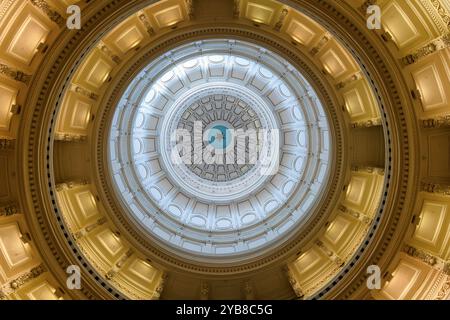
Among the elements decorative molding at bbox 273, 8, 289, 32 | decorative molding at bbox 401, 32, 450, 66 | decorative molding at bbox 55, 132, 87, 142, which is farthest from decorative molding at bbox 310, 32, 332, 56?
decorative molding at bbox 55, 132, 87, 142

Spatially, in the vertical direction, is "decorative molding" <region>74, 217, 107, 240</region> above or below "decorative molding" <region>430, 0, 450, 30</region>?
below

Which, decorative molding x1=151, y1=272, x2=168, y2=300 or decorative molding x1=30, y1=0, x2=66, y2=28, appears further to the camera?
decorative molding x1=151, y1=272, x2=168, y2=300

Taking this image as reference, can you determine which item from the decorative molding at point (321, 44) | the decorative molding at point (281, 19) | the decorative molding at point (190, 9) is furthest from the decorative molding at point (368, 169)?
the decorative molding at point (190, 9)

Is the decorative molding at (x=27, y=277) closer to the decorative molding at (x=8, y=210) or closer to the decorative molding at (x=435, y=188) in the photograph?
the decorative molding at (x=8, y=210)

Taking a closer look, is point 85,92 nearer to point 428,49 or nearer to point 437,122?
point 428,49

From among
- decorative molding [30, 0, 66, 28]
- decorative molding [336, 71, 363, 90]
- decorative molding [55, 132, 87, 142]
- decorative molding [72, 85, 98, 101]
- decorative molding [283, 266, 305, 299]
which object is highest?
decorative molding [30, 0, 66, 28]

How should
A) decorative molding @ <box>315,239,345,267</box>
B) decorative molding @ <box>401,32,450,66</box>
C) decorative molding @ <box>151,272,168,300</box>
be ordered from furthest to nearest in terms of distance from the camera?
decorative molding @ <box>151,272,168,300</box>, decorative molding @ <box>315,239,345,267</box>, decorative molding @ <box>401,32,450,66</box>

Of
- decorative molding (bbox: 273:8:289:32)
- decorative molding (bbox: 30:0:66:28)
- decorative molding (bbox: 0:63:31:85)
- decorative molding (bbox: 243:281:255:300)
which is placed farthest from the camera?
decorative molding (bbox: 243:281:255:300)

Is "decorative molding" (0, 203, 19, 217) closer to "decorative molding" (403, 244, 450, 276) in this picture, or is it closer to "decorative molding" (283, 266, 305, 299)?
"decorative molding" (283, 266, 305, 299)

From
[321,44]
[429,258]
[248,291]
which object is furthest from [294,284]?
[321,44]
